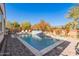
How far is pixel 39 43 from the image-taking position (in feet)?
10.8

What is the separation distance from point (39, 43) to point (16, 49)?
287 mm

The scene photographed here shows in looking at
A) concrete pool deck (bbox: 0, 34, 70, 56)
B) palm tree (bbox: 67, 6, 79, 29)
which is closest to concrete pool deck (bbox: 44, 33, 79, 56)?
concrete pool deck (bbox: 0, 34, 70, 56)

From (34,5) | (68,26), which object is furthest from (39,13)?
(68,26)

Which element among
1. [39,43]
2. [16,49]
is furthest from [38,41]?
[16,49]

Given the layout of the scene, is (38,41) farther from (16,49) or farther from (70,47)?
(70,47)

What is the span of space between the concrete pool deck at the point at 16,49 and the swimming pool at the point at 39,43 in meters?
0.04

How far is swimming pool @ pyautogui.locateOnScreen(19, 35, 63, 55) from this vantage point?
3275 millimetres

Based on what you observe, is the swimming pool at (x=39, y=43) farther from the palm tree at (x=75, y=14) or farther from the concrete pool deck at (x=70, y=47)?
the palm tree at (x=75, y=14)

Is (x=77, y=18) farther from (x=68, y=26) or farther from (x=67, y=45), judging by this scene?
(x=67, y=45)

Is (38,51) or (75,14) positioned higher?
(75,14)

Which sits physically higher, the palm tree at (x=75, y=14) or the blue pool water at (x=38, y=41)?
the palm tree at (x=75, y=14)

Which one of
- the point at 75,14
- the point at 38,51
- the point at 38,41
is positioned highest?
the point at 75,14

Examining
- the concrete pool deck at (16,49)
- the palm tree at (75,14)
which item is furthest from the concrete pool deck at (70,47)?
the palm tree at (75,14)

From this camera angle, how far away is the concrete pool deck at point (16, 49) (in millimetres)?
3270
